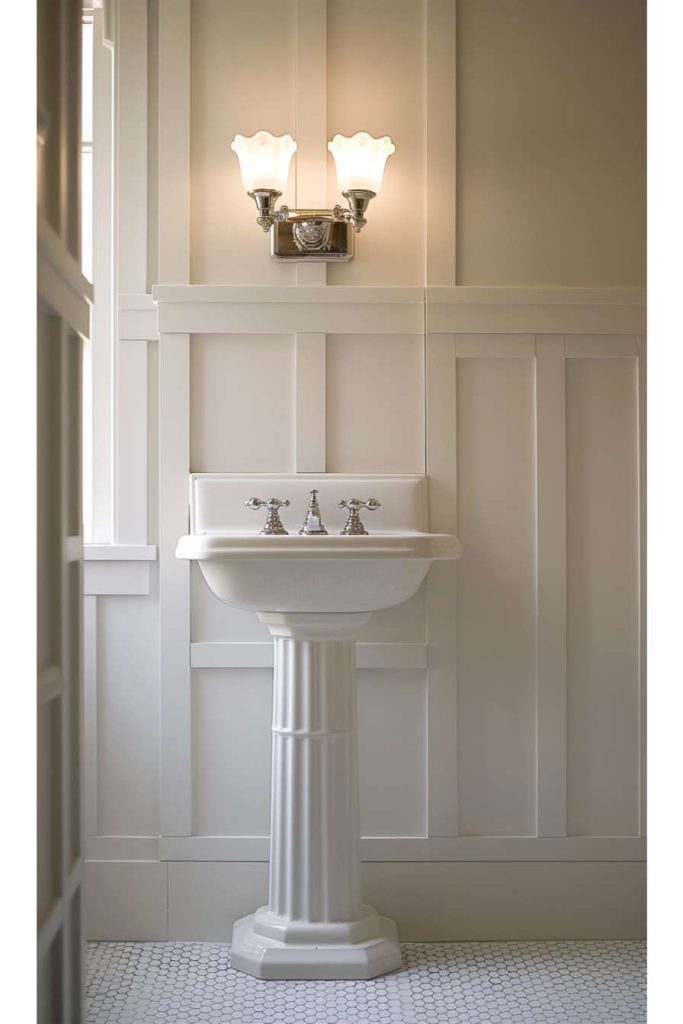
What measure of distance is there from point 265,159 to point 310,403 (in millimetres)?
602

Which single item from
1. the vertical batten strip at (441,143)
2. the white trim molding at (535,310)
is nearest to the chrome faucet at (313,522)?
the white trim molding at (535,310)

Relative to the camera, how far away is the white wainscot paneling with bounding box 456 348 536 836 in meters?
2.52

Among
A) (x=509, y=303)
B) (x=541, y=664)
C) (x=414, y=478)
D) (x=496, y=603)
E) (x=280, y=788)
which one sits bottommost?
(x=280, y=788)

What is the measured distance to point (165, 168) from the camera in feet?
8.30

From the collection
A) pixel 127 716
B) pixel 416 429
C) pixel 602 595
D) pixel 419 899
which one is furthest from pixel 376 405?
pixel 419 899

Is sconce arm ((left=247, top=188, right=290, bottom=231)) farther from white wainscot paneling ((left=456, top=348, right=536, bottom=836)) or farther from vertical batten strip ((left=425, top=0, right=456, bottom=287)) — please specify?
white wainscot paneling ((left=456, top=348, right=536, bottom=836))

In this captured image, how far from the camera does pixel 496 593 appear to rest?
8.32 ft

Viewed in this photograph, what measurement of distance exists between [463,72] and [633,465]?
3.63 feet

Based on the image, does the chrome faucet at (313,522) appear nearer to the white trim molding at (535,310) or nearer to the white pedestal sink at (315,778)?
the white pedestal sink at (315,778)

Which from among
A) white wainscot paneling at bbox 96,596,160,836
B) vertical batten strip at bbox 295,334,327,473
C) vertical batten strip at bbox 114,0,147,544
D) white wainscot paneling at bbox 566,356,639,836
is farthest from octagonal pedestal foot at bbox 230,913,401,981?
vertical batten strip at bbox 295,334,327,473
